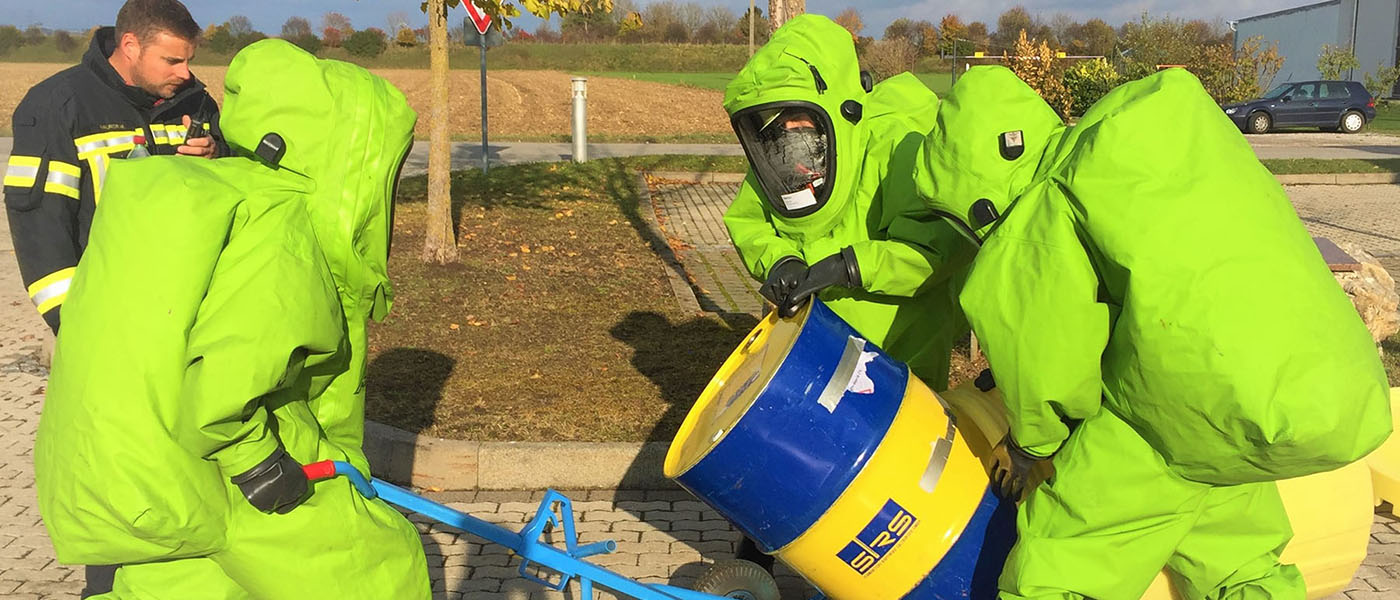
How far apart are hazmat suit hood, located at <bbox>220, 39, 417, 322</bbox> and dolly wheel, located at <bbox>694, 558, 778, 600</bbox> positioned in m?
1.56

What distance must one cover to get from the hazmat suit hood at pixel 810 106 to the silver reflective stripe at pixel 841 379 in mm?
732

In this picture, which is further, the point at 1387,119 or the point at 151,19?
the point at 1387,119

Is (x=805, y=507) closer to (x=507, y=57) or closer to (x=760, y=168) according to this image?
(x=760, y=168)

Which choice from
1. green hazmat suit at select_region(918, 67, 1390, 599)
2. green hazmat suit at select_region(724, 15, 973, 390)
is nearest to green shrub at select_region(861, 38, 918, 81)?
green hazmat suit at select_region(724, 15, 973, 390)

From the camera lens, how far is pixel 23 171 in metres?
3.48

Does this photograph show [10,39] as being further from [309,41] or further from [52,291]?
[52,291]

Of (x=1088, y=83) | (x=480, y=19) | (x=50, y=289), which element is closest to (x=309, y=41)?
(x=1088, y=83)

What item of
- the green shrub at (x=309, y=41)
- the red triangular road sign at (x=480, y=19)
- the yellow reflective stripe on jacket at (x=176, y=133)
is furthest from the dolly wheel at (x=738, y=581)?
the green shrub at (x=309, y=41)

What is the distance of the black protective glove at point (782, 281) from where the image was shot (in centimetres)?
353

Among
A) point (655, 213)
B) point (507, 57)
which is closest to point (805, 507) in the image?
point (655, 213)

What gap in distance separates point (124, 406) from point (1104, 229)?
191 centimetres

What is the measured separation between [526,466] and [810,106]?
2.18 metres

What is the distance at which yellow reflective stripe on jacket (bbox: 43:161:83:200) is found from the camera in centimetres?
350

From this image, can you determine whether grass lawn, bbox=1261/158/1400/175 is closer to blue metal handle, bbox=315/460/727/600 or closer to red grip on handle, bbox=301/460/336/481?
blue metal handle, bbox=315/460/727/600
